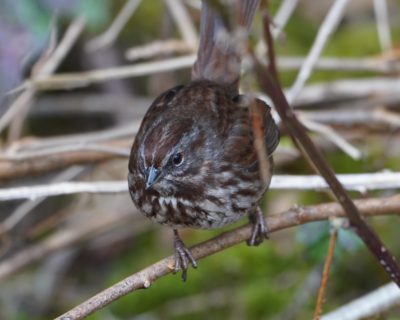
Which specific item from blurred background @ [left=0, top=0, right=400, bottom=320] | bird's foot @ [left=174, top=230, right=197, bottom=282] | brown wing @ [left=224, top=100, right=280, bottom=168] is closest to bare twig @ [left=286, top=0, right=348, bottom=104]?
blurred background @ [left=0, top=0, right=400, bottom=320]

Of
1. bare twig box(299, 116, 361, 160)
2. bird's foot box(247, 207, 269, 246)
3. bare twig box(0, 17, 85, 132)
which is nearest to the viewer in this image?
bird's foot box(247, 207, 269, 246)

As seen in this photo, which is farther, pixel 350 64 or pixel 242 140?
pixel 350 64

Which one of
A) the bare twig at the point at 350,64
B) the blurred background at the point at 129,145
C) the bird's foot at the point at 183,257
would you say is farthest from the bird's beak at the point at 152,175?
the bare twig at the point at 350,64

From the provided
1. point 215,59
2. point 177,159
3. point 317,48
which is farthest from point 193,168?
point 317,48

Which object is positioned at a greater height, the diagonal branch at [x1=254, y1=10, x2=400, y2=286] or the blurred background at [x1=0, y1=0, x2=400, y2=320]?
the diagonal branch at [x1=254, y1=10, x2=400, y2=286]

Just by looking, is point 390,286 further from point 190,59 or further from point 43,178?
point 43,178

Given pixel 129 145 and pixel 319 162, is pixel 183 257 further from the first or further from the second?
pixel 129 145

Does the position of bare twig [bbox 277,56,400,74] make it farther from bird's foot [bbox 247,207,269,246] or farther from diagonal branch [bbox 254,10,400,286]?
diagonal branch [bbox 254,10,400,286]
